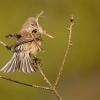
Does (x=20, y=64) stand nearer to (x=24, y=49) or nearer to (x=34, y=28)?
(x=24, y=49)

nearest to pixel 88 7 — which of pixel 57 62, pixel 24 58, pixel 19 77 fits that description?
pixel 57 62

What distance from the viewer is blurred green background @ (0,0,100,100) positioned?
44.7 ft

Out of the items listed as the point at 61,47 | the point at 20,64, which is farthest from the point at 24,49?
the point at 61,47

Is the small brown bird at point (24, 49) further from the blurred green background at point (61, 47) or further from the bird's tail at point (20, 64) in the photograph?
the blurred green background at point (61, 47)

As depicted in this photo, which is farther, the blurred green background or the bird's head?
the blurred green background

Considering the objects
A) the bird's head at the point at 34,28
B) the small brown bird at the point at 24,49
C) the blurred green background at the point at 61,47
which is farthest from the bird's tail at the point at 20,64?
the blurred green background at the point at 61,47

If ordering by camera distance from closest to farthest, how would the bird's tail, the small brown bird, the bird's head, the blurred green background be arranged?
the bird's head
the bird's tail
the small brown bird
the blurred green background

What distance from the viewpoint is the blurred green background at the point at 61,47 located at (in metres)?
13.6

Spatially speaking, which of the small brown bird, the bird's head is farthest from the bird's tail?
the bird's head

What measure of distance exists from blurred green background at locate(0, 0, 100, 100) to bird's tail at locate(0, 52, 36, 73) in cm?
605

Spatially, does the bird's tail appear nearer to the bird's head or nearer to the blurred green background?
the bird's head

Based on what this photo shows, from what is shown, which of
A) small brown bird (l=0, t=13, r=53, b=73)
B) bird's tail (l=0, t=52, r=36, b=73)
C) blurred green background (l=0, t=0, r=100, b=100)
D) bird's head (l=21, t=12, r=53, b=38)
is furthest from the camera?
blurred green background (l=0, t=0, r=100, b=100)

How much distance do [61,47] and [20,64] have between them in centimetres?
860

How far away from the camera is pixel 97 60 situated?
16.0m
